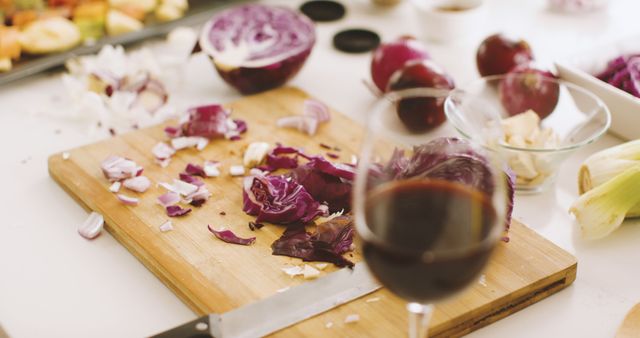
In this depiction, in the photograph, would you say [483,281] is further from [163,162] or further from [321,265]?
[163,162]

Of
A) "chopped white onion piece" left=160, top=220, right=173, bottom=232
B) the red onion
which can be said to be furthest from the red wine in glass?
the red onion

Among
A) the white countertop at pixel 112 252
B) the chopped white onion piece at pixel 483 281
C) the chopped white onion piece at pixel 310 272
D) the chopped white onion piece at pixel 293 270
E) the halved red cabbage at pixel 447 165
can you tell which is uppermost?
the halved red cabbage at pixel 447 165

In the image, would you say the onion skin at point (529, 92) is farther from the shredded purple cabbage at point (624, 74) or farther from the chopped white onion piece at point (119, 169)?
the chopped white onion piece at point (119, 169)

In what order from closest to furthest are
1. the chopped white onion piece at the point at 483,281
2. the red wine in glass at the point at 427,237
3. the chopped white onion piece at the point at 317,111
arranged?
the red wine in glass at the point at 427,237
the chopped white onion piece at the point at 483,281
the chopped white onion piece at the point at 317,111

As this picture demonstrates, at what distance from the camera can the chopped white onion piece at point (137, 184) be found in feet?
4.87

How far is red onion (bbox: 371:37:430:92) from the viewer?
1.79 meters

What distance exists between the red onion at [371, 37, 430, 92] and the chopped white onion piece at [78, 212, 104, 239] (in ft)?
2.25

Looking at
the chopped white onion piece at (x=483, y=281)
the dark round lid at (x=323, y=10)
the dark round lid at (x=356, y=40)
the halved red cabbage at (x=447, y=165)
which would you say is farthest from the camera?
the dark round lid at (x=323, y=10)

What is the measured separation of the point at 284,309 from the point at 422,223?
1.08 feet

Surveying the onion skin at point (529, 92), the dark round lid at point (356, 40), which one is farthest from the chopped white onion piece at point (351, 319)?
the dark round lid at point (356, 40)

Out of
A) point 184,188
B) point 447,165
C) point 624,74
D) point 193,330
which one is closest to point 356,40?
point 624,74

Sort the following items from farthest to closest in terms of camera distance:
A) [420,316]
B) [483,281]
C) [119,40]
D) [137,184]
Answer: [119,40], [137,184], [483,281], [420,316]

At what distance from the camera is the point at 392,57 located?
180cm

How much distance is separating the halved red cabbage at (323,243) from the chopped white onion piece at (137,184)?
0.29 metres
